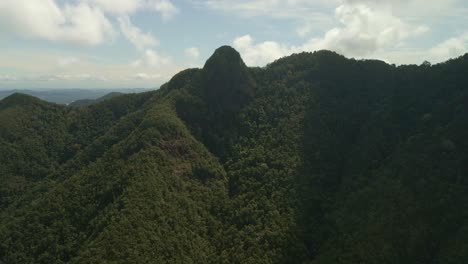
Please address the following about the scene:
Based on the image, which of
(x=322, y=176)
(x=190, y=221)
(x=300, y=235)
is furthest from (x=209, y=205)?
(x=322, y=176)

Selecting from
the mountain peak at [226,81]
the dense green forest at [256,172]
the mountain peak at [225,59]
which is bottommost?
the dense green forest at [256,172]

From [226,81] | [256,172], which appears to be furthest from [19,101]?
[256,172]

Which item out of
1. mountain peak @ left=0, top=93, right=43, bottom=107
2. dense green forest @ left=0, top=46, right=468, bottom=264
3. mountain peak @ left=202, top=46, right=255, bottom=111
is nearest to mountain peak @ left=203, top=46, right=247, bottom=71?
Result: mountain peak @ left=202, top=46, right=255, bottom=111

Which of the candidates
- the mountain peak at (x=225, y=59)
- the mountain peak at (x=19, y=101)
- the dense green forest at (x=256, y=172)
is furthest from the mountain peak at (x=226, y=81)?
the mountain peak at (x=19, y=101)

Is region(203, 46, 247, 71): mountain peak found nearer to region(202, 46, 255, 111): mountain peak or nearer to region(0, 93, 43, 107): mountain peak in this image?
region(202, 46, 255, 111): mountain peak

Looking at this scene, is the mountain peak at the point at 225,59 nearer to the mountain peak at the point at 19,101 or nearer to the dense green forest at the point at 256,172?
the dense green forest at the point at 256,172

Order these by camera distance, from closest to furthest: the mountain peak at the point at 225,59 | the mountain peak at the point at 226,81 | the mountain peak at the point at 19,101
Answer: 1. the mountain peak at the point at 226,81
2. the mountain peak at the point at 225,59
3. the mountain peak at the point at 19,101

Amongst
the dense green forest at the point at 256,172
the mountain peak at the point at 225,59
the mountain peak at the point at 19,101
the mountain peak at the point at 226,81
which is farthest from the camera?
the mountain peak at the point at 19,101

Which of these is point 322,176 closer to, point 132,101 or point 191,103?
point 191,103
